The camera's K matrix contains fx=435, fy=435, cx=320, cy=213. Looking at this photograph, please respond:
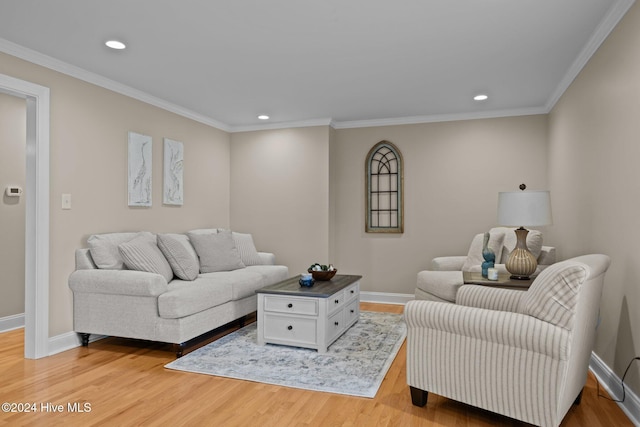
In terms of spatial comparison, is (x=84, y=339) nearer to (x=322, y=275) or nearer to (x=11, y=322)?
(x=11, y=322)

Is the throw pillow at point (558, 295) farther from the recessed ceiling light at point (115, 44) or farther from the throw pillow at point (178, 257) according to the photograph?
the recessed ceiling light at point (115, 44)

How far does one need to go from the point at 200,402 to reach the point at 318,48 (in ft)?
8.50

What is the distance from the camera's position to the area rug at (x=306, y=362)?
2900mm

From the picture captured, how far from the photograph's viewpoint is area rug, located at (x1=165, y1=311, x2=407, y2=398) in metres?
2.90

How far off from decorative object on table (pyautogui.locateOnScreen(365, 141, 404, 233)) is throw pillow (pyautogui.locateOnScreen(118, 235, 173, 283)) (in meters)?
2.71

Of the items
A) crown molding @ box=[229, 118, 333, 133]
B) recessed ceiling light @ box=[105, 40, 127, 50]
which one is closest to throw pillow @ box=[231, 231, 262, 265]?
crown molding @ box=[229, 118, 333, 133]

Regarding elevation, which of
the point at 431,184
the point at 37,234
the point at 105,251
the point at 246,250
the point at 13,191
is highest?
the point at 431,184

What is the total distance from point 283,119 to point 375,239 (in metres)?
1.96

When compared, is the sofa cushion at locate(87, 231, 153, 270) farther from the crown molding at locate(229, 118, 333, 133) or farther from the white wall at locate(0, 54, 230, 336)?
the crown molding at locate(229, 118, 333, 133)

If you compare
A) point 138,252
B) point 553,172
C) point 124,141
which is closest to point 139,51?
point 124,141

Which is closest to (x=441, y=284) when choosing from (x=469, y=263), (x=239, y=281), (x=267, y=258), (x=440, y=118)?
(x=469, y=263)

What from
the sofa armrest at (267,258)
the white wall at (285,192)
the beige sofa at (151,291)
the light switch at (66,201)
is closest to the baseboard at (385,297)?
the white wall at (285,192)

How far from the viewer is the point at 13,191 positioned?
14.8 feet

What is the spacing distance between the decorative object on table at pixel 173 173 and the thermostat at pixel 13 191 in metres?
1.46
